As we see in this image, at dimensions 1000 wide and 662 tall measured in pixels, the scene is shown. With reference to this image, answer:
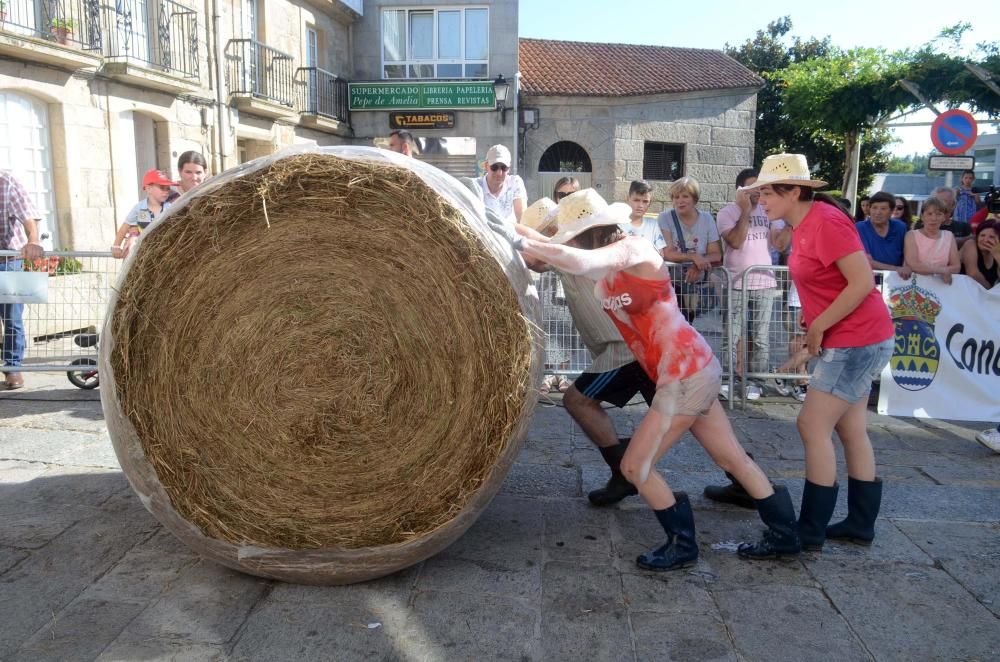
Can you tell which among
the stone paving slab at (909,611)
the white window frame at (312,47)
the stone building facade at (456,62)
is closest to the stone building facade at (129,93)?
the white window frame at (312,47)

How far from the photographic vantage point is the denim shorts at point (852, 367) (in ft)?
11.1

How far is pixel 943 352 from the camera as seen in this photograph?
5949 millimetres

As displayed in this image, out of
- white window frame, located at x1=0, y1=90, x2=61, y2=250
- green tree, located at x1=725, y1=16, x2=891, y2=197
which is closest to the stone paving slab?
white window frame, located at x1=0, y1=90, x2=61, y2=250

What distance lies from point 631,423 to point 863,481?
2.22m

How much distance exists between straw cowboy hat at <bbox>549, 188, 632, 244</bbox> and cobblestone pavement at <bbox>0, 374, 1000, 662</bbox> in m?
1.40

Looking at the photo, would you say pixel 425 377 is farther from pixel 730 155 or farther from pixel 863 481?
pixel 730 155

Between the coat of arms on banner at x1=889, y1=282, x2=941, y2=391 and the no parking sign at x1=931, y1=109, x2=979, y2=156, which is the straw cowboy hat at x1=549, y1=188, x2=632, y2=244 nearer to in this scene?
the coat of arms on banner at x1=889, y1=282, x2=941, y2=391

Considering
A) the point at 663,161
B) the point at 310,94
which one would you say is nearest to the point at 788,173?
the point at 310,94

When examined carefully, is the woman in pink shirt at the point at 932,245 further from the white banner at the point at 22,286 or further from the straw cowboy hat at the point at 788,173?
the white banner at the point at 22,286

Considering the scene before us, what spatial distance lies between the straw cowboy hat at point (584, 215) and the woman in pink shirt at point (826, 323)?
0.67 metres

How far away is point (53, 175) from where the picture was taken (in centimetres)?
1201

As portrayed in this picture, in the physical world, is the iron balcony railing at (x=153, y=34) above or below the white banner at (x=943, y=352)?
above

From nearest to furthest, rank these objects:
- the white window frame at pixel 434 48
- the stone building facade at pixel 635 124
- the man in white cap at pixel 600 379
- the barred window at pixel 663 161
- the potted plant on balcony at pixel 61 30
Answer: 1. the man in white cap at pixel 600 379
2. the potted plant on balcony at pixel 61 30
3. the white window frame at pixel 434 48
4. the stone building facade at pixel 635 124
5. the barred window at pixel 663 161

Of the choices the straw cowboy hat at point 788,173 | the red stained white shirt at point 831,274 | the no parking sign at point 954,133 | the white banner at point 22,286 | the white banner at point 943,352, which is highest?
the no parking sign at point 954,133
